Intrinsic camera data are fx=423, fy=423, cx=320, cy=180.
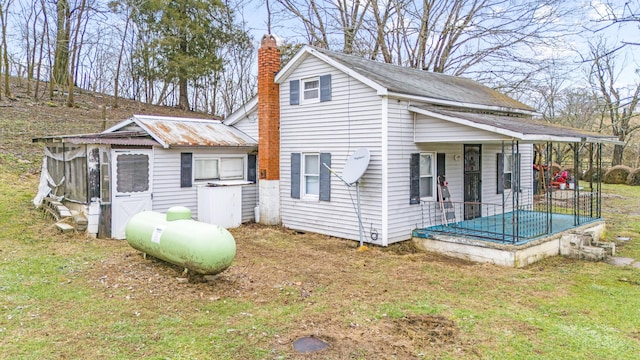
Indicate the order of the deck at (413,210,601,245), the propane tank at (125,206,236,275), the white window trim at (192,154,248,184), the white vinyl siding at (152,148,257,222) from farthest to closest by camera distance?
the white window trim at (192,154,248,184)
the white vinyl siding at (152,148,257,222)
the deck at (413,210,601,245)
the propane tank at (125,206,236,275)

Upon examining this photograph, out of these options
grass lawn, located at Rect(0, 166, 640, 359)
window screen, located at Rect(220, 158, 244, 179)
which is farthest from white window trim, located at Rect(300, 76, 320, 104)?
grass lawn, located at Rect(0, 166, 640, 359)

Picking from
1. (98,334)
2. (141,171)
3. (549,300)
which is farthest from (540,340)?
(141,171)

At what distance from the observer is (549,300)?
6.42 meters

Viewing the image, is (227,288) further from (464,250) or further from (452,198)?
(452,198)

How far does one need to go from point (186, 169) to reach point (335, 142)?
13.7 ft

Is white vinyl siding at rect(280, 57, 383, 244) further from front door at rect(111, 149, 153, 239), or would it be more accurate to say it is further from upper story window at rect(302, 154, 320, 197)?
front door at rect(111, 149, 153, 239)

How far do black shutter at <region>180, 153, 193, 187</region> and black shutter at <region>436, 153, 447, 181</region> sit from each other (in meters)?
6.63

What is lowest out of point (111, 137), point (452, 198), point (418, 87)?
point (452, 198)

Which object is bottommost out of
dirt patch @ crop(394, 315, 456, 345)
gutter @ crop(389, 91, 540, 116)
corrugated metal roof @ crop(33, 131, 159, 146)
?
dirt patch @ crop(394, 315, 456, 345)

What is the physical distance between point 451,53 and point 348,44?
17.9 feet

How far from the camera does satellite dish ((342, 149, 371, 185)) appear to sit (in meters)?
9.59

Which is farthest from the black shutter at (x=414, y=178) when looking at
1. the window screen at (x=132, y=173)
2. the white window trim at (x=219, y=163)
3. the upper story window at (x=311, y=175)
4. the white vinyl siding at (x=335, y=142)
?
the window screen at (x=132, y=173)

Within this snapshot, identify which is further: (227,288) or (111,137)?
(111,137)

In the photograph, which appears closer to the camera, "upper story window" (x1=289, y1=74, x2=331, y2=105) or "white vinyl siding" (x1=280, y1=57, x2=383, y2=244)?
"white vinyl siding" (x1=280, y1=57, x2=383, y2=244)
